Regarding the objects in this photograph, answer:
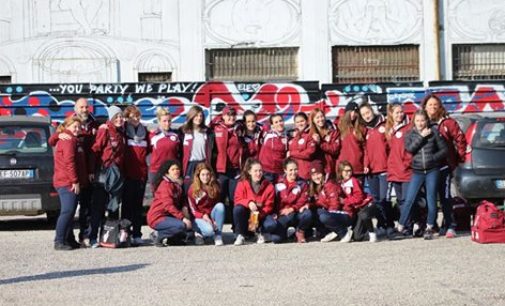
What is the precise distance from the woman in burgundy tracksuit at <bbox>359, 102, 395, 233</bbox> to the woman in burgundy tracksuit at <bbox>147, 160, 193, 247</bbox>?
7.75 ft

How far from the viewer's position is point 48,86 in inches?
837

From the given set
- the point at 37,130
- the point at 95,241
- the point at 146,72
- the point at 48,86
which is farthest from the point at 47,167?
the point at 146,72

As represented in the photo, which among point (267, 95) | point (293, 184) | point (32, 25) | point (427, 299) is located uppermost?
point (32, 25)

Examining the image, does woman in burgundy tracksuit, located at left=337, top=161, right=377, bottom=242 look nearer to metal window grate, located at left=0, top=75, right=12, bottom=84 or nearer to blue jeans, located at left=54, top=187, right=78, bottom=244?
blue jeans, located at left=54, top=187, right=78, bottom=244

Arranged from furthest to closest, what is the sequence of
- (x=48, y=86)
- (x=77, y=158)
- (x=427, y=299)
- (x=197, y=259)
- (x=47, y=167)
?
1. (x=48, y=86)
2. (x=47, y=167)
3. (x=77, y=158)
4. (x=197, y=259)
5. (x=427, y=299)

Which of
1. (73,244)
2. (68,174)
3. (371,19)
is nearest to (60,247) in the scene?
(73,244)

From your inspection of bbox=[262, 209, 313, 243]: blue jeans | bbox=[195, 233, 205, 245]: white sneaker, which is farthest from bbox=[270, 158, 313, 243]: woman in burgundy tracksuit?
bbox=[195, 233, 205, 245]: white sneaker

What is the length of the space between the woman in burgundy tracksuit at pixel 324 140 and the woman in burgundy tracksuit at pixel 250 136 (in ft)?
2.45

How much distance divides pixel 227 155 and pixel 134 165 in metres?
1.26

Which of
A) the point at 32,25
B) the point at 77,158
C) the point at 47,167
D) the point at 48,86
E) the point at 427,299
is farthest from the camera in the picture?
the point at 32,25

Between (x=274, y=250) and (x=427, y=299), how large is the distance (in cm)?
349

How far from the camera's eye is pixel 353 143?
13.4 meters

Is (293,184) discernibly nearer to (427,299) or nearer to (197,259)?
(197,259)

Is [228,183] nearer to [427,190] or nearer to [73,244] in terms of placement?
[73,244]
